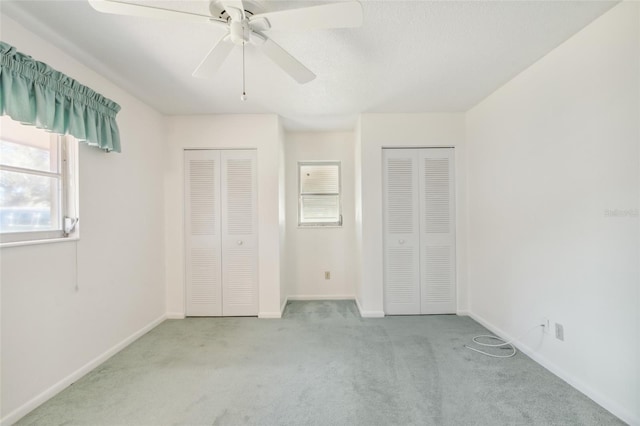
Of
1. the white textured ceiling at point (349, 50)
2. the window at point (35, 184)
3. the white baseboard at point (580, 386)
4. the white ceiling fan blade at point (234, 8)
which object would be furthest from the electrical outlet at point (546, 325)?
the window at point (35, 184)

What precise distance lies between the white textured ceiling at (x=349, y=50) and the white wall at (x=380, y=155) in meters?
0.35

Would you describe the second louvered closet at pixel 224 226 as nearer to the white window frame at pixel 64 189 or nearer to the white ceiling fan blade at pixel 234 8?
the white window frame at pixel 64 189

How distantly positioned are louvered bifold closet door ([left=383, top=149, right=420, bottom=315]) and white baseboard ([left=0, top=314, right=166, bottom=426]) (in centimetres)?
273

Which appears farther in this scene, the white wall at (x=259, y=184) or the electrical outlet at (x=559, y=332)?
the white wall at (x=259, y=184)

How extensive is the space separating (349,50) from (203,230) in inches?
99.3

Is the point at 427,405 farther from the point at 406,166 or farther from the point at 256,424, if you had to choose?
the point at 406,166

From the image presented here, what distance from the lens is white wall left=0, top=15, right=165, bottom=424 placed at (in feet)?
5.41

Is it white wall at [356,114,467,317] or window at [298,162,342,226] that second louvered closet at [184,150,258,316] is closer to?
window at [298,162,342,226]

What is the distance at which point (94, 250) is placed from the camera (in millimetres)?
2219

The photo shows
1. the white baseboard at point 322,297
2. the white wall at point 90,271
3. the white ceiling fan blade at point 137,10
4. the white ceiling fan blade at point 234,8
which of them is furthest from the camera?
the white baseboard at point 322,297

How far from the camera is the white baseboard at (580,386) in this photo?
1.57 metres

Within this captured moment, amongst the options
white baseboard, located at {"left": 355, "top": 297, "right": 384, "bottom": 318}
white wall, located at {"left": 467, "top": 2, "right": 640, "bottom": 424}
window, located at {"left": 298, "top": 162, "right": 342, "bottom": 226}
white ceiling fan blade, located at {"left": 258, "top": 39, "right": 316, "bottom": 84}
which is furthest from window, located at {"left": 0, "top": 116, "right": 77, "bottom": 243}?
white wall, located at {"left": 467, "top": 2, "right": 640, "bottom": 424}

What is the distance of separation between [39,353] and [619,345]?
141 inches

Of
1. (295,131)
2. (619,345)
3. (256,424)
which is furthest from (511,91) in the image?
(256,424)
